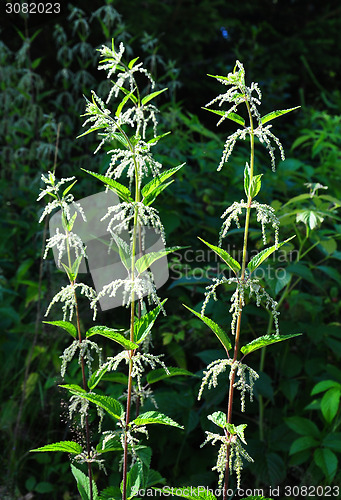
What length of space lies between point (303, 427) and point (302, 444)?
85 mm

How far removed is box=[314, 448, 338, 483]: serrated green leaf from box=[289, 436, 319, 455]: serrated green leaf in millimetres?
33

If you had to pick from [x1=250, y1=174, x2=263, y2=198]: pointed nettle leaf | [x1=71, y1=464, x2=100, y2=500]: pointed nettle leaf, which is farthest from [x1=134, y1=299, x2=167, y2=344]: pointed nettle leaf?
[x1=71, y1=464, x2=100, y2=500]: pointed nettle leaf

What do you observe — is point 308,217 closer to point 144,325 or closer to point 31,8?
point 144,325

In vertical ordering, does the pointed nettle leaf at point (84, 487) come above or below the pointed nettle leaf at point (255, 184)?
below

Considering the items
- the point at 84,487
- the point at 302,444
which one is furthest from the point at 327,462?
the point at 84,487

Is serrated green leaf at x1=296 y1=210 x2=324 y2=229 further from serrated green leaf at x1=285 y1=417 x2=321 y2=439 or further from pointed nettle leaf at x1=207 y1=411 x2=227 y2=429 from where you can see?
pointed nettle leaf at x1=207 y1=411 x2=227 y2=429

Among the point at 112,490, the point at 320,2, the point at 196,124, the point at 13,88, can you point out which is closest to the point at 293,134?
the point at 196,124

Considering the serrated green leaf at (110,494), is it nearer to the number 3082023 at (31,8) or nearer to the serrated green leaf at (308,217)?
the serrated green leaf at (308,217)

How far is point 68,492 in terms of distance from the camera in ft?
7.14

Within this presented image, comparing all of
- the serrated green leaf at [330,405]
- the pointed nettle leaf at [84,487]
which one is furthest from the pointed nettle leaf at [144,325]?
the serrated green leaf at [330,405]

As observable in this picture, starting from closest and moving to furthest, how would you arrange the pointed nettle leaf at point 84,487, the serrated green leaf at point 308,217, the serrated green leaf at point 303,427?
the pointed nettle leaf at point 84,487, the serrated green leaf at point 308,217, the serrated green leaf at point 303,427

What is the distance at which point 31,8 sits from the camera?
3803 millimetres

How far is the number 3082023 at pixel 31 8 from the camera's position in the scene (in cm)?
366

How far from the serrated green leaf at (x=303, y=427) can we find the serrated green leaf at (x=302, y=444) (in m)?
0.03
